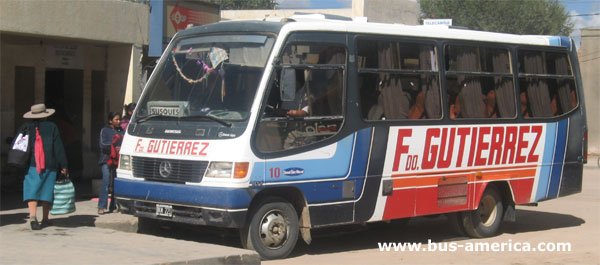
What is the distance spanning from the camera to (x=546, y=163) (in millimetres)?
13891

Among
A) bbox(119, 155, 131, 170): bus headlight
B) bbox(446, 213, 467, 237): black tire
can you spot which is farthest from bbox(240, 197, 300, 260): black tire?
bbox(446, 213, 467, 237): black tire

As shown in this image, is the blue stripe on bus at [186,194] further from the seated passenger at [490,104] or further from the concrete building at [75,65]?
the seated passenger at [490,104]

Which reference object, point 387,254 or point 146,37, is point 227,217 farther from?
point 146,37

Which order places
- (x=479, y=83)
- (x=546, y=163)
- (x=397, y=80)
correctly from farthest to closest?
(x=546, y=163) < (x=479, y=83) < (x=397, y=80)

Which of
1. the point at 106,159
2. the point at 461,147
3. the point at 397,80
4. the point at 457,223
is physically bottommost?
the point at 457,223

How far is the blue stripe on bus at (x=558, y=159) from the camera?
14.0 metres

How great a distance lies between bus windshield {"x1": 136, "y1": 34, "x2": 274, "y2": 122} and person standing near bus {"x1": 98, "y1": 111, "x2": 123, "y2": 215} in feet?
7.01

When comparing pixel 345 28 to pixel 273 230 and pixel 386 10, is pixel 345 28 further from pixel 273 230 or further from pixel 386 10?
pixel 386 10

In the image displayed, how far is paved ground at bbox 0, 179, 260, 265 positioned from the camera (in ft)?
29.1

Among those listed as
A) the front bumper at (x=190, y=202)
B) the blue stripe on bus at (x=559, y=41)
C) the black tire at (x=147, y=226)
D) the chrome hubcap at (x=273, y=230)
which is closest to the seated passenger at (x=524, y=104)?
the blue stripe on bus at (x=559, y=41)

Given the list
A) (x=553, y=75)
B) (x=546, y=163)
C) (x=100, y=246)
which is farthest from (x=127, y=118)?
(x=553, y=75)

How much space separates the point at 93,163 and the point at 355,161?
26.4ft

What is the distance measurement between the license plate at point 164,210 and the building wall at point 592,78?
33.6 meters

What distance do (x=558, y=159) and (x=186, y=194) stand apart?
705 centimetres
